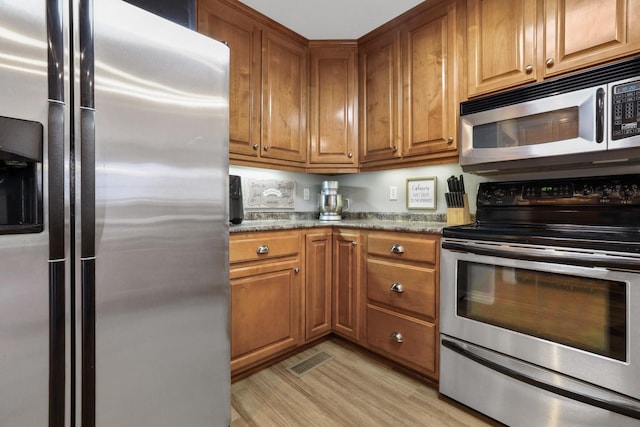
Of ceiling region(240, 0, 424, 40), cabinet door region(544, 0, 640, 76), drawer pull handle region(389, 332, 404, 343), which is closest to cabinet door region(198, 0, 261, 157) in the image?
ceiling region(240, 0, 424, 40)

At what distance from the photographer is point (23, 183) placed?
0.83 metres

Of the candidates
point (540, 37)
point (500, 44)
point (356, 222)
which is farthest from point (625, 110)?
point (356, 222)

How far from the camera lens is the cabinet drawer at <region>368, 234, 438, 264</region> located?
→ 163cm

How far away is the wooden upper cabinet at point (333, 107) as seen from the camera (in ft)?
7.77

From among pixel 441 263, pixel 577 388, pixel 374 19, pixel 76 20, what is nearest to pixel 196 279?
pixel 76 20

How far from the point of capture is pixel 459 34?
70.6 inches

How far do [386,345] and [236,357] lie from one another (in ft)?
2.95

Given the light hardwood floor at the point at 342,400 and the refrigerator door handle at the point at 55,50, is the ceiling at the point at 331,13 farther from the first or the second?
the light hardwood floor at the point at 342,400

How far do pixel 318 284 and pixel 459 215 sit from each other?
1.03 metres

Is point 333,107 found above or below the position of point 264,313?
above

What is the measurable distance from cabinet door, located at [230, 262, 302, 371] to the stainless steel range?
900mm

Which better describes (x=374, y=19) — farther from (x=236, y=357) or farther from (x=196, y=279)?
(x=236, y=357)

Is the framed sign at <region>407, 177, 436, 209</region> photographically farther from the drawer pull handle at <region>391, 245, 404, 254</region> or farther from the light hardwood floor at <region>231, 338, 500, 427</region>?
the light hardwood floor at <region>231, 338, 500, 427</region>

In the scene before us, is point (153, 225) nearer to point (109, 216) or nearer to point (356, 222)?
point (109, 216)
